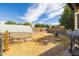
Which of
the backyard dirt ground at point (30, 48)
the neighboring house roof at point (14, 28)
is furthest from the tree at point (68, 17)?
the neighboring house roof at point (14, 28)

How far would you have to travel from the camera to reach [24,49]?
9.94 feet

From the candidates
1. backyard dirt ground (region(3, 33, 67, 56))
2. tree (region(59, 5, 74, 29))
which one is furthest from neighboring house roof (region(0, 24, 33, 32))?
tree (region(59, 5, 74, 29))

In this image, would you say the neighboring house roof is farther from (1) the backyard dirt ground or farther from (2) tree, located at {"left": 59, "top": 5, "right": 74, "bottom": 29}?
(2) tree, located at {"left": 59, "top": 5, "right": 74, "bottom": 29}

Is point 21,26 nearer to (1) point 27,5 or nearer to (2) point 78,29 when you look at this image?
(1) point 27,5

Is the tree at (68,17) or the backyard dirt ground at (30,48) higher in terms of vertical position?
the tree at (68,17)

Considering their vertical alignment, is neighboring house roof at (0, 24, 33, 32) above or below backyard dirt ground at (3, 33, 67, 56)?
above

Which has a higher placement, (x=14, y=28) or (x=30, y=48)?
(x=14, y=28)

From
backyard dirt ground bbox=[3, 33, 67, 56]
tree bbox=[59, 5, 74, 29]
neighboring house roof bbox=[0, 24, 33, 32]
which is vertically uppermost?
tree bbox=[59, 5, 74, 29]

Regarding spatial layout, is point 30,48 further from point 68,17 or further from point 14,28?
point 68,17

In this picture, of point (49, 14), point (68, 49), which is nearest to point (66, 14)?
point (49, 14)

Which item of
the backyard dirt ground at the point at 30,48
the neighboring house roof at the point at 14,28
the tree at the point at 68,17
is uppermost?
the tree at the point at 68,17

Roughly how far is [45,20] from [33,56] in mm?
400

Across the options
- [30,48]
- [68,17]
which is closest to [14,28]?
[30,48]

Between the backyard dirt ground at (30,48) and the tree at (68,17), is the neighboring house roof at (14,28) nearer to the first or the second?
the backyard dirt ground at (30,48)
